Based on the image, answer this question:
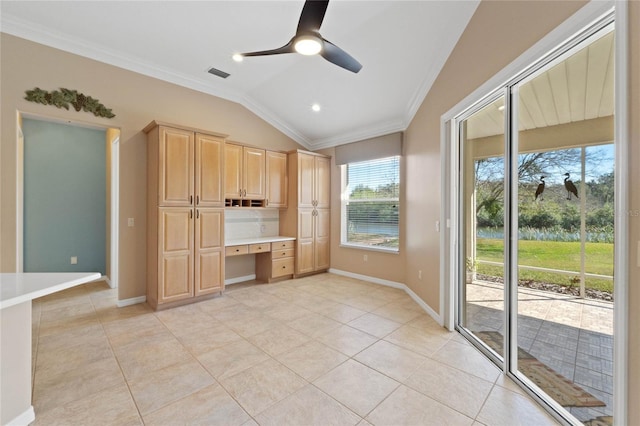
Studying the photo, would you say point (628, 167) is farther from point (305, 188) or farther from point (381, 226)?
point (305, 188)

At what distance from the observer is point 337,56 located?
2.31m

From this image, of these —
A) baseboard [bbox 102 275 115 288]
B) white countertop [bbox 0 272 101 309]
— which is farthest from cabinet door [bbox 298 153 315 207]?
white countertop [bbox 0 272 101 309]

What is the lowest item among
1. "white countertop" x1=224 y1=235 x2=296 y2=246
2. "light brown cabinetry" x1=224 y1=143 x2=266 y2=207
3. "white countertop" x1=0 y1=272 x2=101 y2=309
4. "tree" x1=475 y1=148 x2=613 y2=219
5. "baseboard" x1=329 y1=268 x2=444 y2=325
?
"baseboard" x1=329 y1=268 x2=444 y2=325

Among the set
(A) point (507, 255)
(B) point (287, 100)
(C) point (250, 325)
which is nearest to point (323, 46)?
(A) point (507, 255)

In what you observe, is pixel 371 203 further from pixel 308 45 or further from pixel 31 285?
pixel 31 285

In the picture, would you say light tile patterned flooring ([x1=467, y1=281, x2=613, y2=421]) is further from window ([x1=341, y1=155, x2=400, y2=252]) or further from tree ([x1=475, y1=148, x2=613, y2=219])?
window ([x1=341, y1=155, x2=400, y2=252])

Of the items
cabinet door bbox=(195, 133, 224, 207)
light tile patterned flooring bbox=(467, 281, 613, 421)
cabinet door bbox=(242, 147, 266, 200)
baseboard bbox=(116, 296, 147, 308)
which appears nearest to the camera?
light tile patterned flooring bbox=(467, 281, 613, 421)

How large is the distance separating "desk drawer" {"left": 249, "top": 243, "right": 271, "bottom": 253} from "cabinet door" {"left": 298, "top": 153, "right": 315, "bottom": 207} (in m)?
0.95

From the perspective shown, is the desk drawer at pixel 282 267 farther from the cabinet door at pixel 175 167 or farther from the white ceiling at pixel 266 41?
the white ceiling at pixel 266 41

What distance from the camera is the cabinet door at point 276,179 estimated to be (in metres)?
4.77

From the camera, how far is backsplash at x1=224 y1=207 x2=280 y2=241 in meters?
4.58

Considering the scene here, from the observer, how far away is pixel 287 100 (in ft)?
14.6

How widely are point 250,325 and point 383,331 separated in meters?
1.43

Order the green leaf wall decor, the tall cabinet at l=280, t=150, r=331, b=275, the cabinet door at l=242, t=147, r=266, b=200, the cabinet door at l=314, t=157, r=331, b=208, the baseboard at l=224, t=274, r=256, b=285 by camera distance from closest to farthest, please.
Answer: the green leaf wall decor
the cabinet door at l=242, t=147, r=266, b=200
the baseboard at l=224, t=274, r=256, b=285
the tall cabinet at l=280, t=150, r=331, b=275
the cabinet door at l=314, t=157, r=331, b=208
